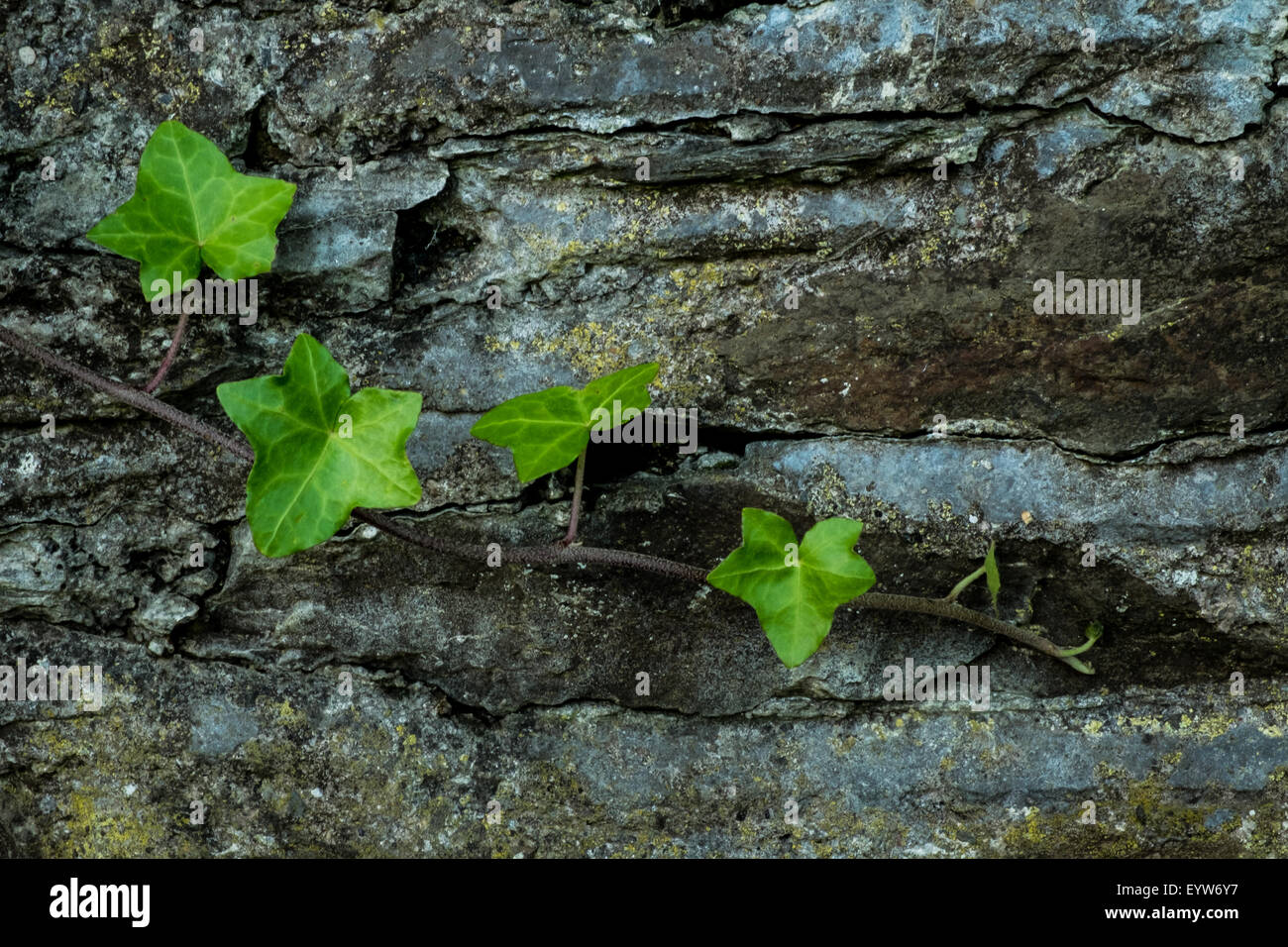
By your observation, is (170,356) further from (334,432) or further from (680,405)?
(680,405)

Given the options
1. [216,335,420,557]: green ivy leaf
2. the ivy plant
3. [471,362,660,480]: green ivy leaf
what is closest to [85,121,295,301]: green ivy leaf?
the ivy plant

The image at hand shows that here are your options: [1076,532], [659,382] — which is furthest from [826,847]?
[659,382]

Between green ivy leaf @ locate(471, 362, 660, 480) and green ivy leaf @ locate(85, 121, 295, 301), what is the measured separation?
1.63ft

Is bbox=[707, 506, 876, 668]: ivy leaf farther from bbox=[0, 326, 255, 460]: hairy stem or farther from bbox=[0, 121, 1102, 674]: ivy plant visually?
bbox=[0, 326, 255, 460]: hairy stem

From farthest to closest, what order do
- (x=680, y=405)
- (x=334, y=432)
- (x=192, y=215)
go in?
(x=680, y=405), (x=192, y=215), (x=334, y=432)

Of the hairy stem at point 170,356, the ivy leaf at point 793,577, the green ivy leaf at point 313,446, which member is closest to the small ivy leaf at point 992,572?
the ivy leaf at point 793,577

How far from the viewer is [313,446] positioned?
1.44 m

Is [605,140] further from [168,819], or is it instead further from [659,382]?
[168,819]

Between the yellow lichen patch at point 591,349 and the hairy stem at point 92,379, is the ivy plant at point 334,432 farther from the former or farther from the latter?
the yellow lichen patch at point 591,349

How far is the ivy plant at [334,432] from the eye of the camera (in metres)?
1.42

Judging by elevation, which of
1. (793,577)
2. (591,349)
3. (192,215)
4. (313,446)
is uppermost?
(192,215)

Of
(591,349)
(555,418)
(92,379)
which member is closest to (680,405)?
(591,349)

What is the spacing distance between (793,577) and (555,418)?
0.44 meters

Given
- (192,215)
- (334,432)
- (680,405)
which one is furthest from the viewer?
(680,405)
